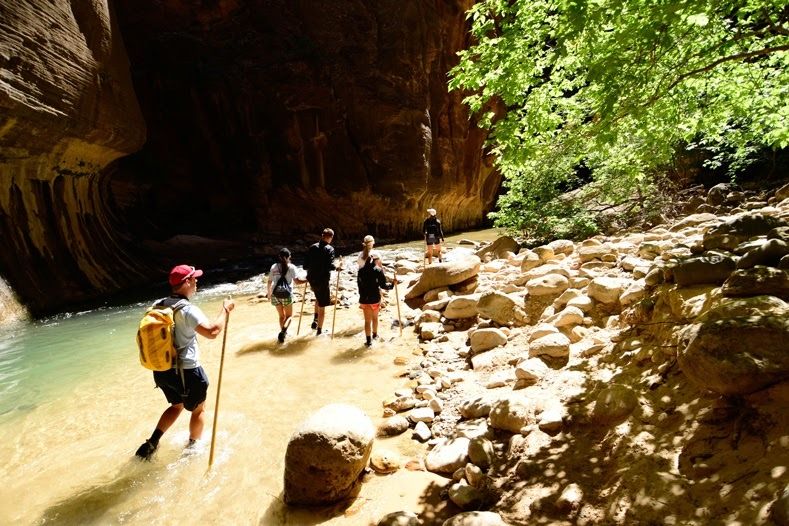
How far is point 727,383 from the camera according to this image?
2.20 m

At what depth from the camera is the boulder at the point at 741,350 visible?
212 cm

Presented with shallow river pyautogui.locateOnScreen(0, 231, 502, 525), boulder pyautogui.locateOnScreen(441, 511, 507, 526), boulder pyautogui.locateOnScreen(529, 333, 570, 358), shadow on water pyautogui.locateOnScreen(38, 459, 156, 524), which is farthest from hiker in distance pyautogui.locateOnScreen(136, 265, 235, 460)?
boulder pyautogui.locateOnScreen(529, 333, 570, 358)

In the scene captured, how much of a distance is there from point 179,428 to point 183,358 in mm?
1225

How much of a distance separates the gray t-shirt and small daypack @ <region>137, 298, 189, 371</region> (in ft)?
0.21

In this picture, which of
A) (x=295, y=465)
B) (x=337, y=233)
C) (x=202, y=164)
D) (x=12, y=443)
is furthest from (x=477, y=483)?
(x=202, y=164)

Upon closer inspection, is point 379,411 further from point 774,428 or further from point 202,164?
point 202,164

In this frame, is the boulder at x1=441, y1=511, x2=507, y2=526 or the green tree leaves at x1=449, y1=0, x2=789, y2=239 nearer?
the boulder at x1=441, y1=511, x2=507, y2=526

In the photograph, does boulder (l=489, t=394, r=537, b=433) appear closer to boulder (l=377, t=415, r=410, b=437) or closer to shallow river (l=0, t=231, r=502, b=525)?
shallow river (l=0, t=231, r=502, b=525)

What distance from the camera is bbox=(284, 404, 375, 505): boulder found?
3.00 m

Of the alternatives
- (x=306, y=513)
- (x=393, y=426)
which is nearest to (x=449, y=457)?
(x=393, y=426)

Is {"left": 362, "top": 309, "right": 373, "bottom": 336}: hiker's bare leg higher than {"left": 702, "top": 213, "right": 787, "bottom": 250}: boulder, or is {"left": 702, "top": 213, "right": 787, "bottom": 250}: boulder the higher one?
{"left": 702, "top": 213, "right": 787, "bottom": 250}: boulder

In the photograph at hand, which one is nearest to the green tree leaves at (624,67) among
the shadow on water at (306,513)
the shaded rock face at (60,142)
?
the shadow on water at (306,513)

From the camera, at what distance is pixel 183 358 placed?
3750mm

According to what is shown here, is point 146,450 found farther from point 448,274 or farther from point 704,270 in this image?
point 448,274
